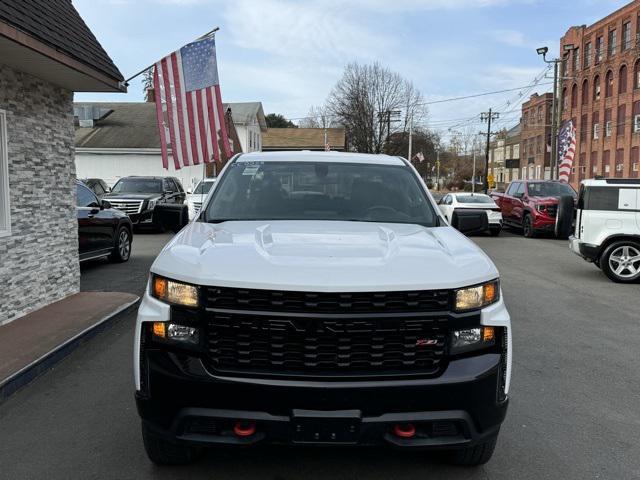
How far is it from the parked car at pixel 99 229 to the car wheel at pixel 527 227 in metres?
12.2

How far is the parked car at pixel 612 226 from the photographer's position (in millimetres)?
10188

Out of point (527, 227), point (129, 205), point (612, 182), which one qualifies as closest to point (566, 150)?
point (527, 227)

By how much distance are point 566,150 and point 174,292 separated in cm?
2675

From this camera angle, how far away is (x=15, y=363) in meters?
5.01

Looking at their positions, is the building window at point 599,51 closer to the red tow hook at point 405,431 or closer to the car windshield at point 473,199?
the car windshield at point 473,199

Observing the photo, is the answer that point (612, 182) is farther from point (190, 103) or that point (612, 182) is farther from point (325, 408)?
point (325, 408)

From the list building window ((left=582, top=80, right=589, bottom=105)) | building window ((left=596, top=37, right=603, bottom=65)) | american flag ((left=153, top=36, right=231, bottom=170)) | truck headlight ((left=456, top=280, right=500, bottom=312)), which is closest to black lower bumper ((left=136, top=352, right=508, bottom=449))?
truck headlight ((left=456, top=280, right=500, bottom=312))

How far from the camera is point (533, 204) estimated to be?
18.6 metres

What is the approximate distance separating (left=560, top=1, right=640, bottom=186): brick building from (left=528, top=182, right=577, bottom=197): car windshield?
31.7m

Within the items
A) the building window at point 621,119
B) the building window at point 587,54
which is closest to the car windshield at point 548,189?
the building window at point 621,119

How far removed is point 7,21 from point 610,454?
19.0 feet

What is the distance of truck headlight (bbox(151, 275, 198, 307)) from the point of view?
2.93 m

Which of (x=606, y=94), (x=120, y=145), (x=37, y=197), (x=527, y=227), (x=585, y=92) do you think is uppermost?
(x=585, y=92)

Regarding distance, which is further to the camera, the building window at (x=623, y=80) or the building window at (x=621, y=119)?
the building window at (x=621, y=119)
